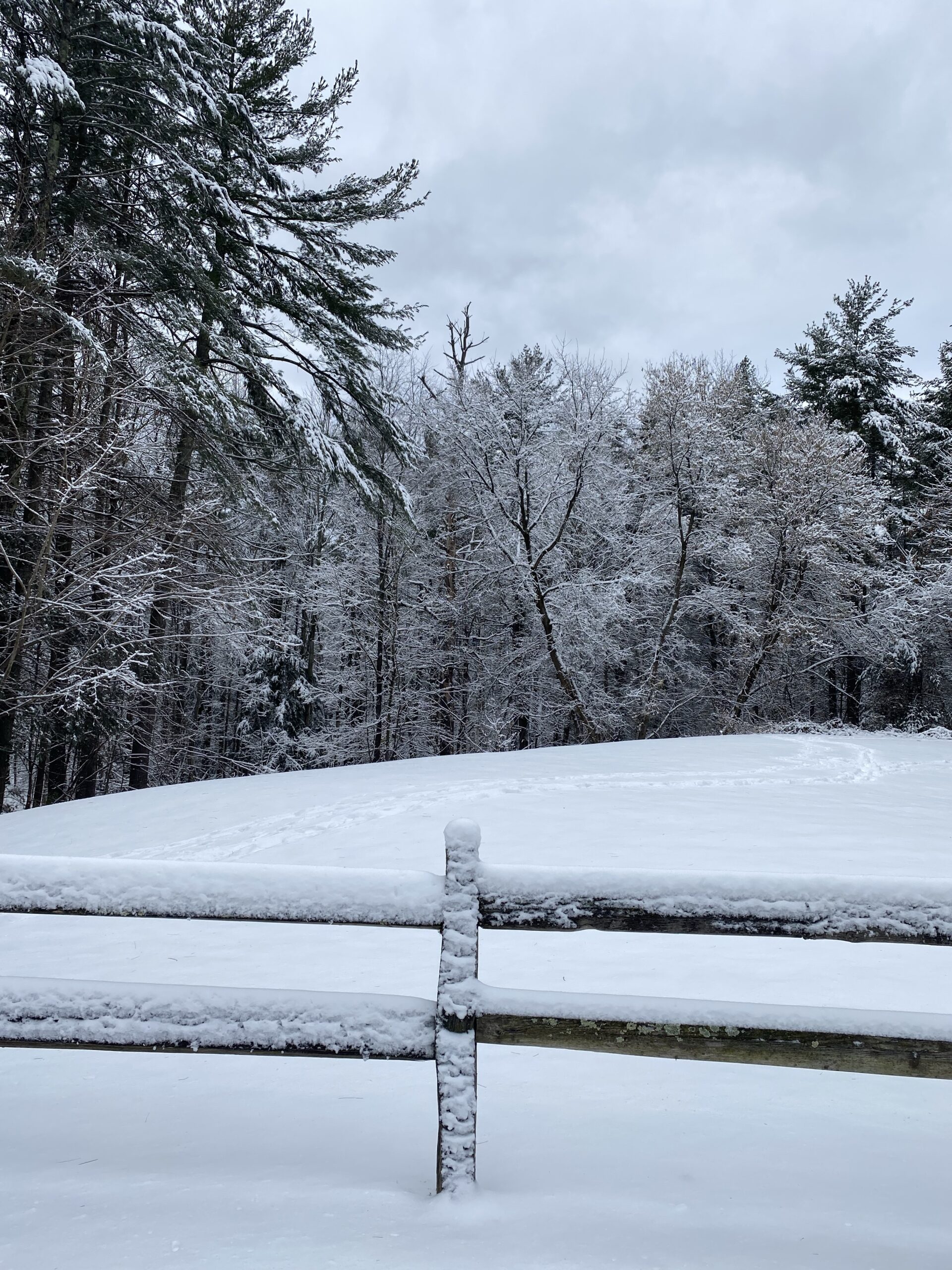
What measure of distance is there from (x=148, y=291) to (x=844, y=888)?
12.3 meters

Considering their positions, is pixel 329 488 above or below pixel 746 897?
above

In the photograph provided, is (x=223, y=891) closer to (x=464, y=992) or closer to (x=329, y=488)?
(x=464, y=992)

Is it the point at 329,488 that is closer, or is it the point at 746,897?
the point at 746,897

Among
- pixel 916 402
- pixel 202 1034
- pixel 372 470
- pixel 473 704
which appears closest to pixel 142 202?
pixel 372 470

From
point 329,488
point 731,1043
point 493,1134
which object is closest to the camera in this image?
point 731,1043

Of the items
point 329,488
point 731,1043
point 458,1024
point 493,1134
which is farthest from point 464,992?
point 329,488

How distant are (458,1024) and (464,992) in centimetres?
9

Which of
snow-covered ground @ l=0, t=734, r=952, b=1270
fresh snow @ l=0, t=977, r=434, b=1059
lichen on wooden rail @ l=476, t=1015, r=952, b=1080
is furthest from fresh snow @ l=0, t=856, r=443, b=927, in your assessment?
snow-covered ground @ l=0, t=734, r=952, b=1270

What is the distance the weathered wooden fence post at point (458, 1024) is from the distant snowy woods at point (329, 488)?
7.62 meters

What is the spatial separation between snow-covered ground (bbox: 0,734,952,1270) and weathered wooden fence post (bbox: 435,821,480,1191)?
0.13 metres

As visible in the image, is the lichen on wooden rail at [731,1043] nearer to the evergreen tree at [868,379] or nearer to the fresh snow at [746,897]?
the fresh snow at [746,897]

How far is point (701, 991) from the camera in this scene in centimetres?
414

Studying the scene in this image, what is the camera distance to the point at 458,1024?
7.10 ft

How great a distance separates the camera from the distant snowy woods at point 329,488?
1032 cm
